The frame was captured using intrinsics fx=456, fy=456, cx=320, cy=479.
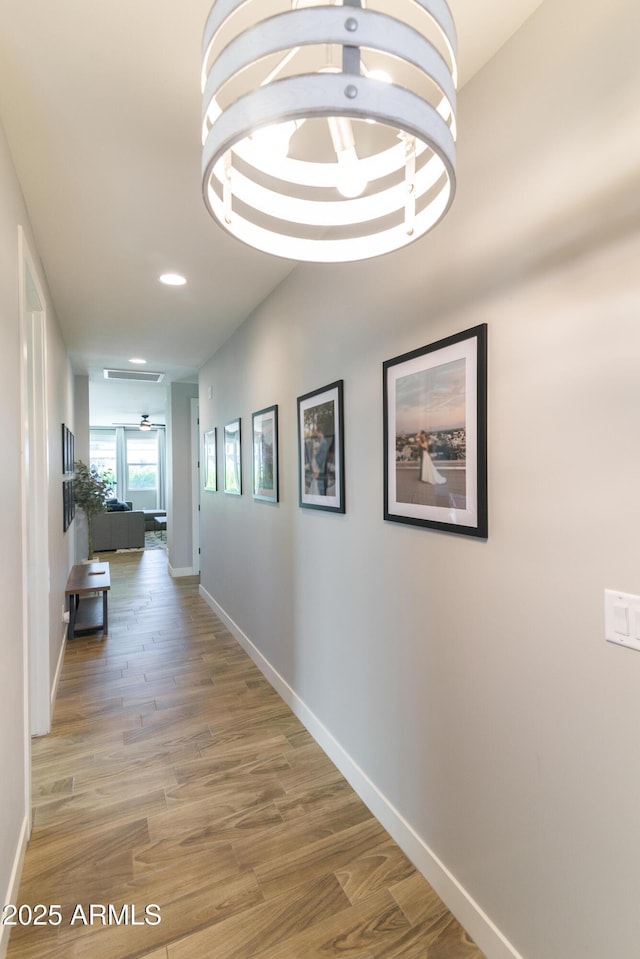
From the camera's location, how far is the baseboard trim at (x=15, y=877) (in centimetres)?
134

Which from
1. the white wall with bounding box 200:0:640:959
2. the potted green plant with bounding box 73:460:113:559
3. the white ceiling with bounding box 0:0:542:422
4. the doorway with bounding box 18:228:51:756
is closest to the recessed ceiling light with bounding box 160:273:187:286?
the white ceiling with bounding box 0:0:542:422

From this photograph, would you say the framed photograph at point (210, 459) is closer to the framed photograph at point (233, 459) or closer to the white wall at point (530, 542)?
the framed photograph at point (233, 459)

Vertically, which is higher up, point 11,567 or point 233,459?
point 233,459

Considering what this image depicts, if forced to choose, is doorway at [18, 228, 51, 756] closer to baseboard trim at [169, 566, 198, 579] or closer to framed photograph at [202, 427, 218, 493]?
framed photograph at [202, 427, 218, 493]

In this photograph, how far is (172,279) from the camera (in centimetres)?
276

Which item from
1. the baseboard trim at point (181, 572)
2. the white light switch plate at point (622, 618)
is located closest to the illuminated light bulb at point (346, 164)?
the white light switch plate at point (622, 618)

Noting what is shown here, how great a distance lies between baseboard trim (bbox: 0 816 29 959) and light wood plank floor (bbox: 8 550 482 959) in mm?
38

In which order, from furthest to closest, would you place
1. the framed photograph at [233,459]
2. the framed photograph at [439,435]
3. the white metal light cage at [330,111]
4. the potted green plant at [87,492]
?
1. the potted green plant at [87,492]
2. the framed photograph at [233,459]
3. the framed photograph at [439,435]
4. the white metal light cage at [330,111]

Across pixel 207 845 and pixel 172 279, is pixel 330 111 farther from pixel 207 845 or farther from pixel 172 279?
pixel 172 279

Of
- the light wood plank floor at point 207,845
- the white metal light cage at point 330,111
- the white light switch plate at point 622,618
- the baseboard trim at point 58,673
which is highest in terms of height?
the white metal light cage at point 330,111

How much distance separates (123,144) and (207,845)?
2.62m

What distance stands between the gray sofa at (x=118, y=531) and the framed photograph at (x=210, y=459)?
387 cm

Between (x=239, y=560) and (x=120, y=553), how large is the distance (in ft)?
17.1

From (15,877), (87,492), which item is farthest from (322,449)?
(87,492)
